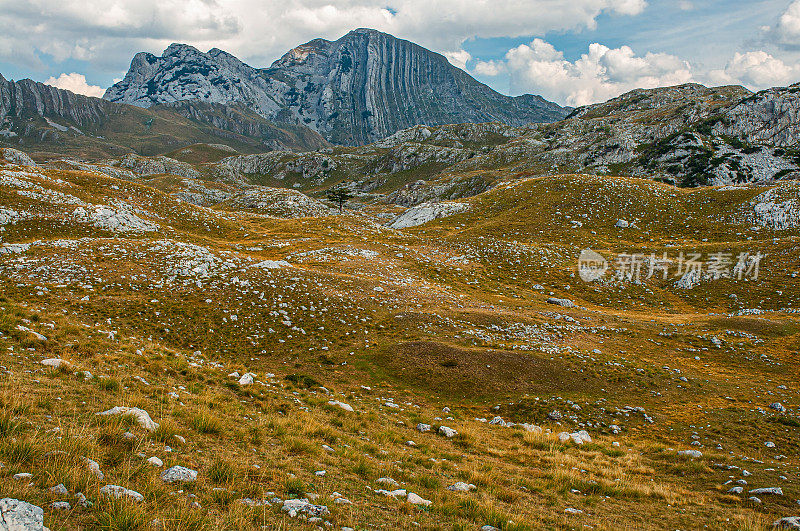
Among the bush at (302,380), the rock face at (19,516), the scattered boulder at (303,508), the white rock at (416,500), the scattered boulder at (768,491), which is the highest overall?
the rock face at (19,516)

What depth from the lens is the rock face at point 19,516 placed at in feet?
14.2

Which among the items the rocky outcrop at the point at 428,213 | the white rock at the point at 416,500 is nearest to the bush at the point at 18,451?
the white rock at the point at 416,500

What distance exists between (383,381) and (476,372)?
558 cm

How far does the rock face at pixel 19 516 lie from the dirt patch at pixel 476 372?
694 inches

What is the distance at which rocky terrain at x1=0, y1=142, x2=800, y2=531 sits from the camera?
22.9 ft

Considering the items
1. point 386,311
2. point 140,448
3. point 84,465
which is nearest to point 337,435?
point 140,448

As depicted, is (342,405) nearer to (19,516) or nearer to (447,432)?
(447,432)

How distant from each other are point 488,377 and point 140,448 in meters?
17.9

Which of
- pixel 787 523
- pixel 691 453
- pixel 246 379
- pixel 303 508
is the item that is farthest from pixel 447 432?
pixel 787 523

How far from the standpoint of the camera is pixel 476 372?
21922mm

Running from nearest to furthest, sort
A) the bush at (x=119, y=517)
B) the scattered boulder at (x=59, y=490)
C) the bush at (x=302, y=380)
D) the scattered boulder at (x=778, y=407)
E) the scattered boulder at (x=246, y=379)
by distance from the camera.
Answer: the bush at (x=119, y=517) < the scattered boulder at (x=59, y=490) < the scattered boulder at (x=246, y=379) < the bush at (x=302, y=380) < the scattered boulder at (x=778, y=407)

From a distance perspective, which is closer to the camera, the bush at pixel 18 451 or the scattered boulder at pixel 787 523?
the bush at pixel 18 451

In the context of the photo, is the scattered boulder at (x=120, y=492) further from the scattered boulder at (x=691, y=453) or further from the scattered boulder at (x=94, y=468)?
the scattered boulder at (x=691, y=453)

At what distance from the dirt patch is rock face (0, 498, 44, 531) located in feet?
57.8
